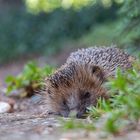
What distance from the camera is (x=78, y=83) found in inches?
232

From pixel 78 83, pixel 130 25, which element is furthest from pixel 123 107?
pixel 130 25

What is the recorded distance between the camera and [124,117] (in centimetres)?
421

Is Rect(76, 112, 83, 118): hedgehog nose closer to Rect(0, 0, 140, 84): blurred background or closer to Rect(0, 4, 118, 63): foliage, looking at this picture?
Rect(0, 0, 140, 84): blurred background


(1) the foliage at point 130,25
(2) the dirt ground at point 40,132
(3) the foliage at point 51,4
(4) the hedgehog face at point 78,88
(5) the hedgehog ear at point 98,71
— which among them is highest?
(3) the foliage at point 51,4

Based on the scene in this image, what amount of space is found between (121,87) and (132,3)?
3.36m

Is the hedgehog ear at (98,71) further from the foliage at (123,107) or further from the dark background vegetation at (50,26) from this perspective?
the dark background vegetation at (50,26)

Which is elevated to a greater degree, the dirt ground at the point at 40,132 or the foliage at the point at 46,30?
the foliage at the point at 46,30

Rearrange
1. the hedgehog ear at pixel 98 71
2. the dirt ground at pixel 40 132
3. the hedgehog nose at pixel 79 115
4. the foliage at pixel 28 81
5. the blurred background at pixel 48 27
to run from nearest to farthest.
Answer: the dirt ground at pixel 40 132 < the hedgehog nose at pixel 79 115 < the hedgehog ear at pixel 98 71 < the foliage at pixel 28 81 < the blurred background at pixel 48 27

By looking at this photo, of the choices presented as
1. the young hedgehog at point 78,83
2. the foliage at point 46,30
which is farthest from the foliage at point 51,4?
the young hedgehog at point 78,83

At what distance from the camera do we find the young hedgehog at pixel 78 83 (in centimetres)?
585

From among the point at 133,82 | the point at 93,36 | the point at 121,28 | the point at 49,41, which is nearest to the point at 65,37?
the point at 49,41

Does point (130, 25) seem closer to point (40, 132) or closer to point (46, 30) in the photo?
point (40, 132)

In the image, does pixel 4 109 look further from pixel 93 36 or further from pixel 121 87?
pixel 93 36

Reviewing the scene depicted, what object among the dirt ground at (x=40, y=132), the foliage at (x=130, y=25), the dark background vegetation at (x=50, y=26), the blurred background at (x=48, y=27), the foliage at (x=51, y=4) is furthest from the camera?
the foliage at (x=51, y=4)
